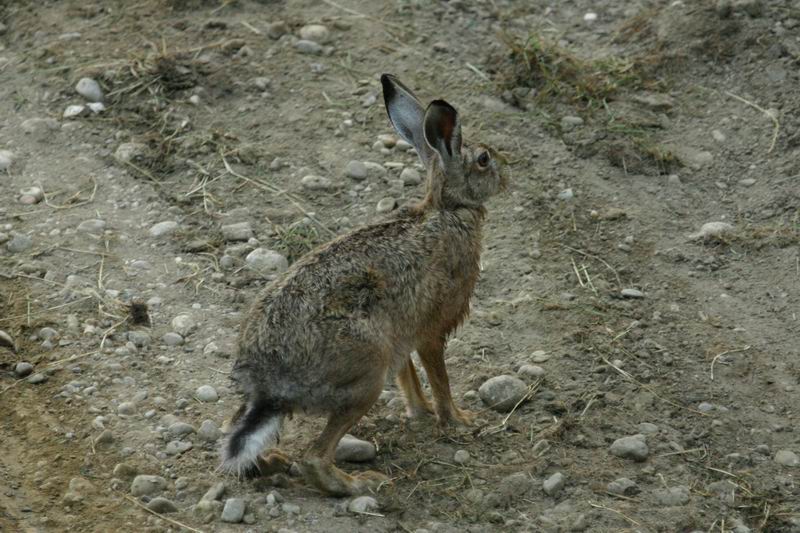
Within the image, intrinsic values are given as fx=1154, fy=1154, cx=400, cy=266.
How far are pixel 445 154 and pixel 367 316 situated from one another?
1.26 metres

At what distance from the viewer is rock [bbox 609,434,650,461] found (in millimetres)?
5934

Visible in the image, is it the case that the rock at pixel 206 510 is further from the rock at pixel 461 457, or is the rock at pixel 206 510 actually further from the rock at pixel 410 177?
the rock at pixel 410 177

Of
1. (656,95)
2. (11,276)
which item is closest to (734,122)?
(656,95)

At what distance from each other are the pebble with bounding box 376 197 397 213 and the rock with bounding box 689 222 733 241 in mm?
2022

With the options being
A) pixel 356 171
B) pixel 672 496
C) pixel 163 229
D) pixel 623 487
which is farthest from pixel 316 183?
pixel 672 496

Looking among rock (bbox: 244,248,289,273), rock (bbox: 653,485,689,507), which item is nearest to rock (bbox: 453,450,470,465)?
rock (bbox: 653,485,689,507)

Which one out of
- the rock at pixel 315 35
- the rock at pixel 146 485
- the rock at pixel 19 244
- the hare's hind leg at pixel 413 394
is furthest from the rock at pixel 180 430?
the rock at pixel 315 35

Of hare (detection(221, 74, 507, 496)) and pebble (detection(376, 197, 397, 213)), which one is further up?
hare (detection(221, 74, 507, 496))

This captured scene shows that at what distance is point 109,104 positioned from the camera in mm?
8812

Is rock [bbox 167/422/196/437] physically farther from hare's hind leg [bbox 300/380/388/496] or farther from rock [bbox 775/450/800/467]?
rock [bbox 775/450/800/467]

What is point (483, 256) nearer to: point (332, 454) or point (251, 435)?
point (332, 454)

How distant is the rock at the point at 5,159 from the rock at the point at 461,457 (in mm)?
4167

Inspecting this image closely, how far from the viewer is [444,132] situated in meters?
→ 6.36

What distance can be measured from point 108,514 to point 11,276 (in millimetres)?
2370
